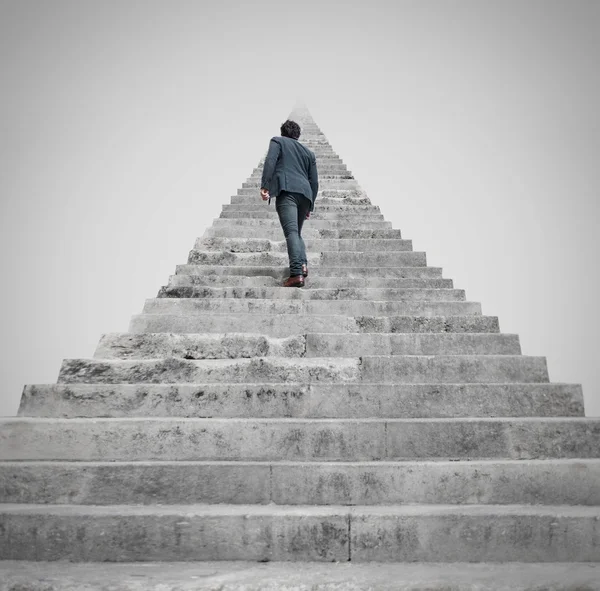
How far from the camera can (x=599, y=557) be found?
2.57 metres

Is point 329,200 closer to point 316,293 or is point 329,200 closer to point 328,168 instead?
point 328,168

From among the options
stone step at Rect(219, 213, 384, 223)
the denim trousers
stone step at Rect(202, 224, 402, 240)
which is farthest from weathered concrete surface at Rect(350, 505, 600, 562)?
stone step at Rect(219, 213, 384, 223)

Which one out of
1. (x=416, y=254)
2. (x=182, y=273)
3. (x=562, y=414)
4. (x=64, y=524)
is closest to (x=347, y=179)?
Answer: (x=416, y=254)

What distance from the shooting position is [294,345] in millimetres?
4191

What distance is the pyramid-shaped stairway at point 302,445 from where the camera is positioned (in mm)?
2605

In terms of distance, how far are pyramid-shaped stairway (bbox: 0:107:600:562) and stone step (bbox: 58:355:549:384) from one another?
0.04 feet

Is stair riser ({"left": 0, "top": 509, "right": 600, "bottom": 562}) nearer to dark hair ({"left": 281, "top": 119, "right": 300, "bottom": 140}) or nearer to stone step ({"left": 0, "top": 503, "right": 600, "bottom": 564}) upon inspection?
stone step ({"left": 0, "top": 503, "right": 600, "bottom": 564})

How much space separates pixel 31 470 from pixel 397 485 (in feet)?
6.87

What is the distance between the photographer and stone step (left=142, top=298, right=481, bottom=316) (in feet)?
15.8

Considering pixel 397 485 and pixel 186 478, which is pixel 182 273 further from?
pixel 397 485

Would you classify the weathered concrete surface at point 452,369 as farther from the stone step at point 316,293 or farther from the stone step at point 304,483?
the stone step at point 316,293

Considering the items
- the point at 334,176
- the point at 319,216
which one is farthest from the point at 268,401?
the point at 334,176

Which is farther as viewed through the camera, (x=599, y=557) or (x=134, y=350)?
(x=134, y=350)

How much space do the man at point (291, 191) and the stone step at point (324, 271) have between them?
412 millimetres
